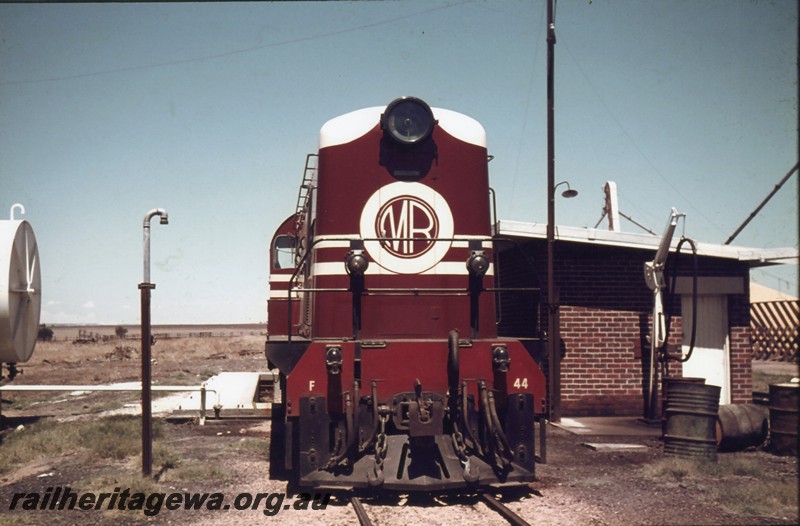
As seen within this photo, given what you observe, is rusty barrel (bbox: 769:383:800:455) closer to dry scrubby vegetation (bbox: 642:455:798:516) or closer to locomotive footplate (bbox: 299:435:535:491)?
dry scrubby vegetation (bbox: 642:455:798:516)

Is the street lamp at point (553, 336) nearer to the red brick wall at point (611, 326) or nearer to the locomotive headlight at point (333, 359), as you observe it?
the red brick wall at point (611, 326)

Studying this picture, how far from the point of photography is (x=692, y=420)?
800cm

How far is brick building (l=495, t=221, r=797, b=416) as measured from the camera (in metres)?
11.4

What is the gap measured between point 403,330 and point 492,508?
1973 millimetres

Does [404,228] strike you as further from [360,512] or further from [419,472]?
[360,512]

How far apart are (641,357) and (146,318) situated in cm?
841

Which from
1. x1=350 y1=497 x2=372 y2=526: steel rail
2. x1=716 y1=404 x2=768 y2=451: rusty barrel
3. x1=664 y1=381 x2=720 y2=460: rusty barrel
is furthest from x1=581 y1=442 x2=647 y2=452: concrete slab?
x1=350 y1=497 x2=372 y2=526: steel rail

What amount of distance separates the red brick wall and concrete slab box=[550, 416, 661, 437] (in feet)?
0.79

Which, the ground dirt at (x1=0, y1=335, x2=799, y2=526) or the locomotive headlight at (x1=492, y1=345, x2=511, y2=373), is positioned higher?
the locomotive headlight at (x1=492, y1=345, x2=511, y2=373)

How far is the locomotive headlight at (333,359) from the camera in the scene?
19.5ft

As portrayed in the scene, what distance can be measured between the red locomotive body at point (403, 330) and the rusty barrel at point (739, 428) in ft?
12.2

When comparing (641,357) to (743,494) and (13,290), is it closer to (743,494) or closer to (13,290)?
(743,494)

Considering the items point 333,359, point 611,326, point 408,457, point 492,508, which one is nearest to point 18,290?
point 333,359

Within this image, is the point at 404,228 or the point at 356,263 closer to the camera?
the point at 356,263
